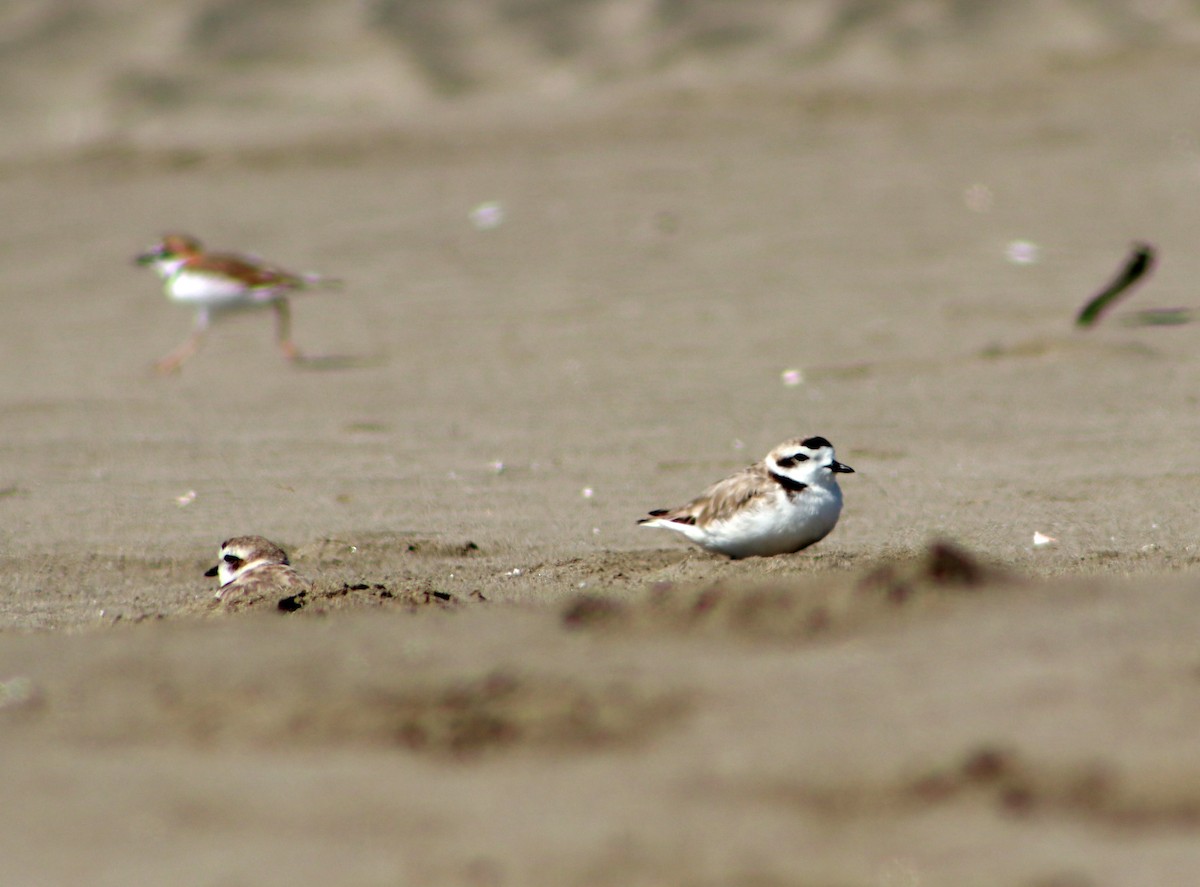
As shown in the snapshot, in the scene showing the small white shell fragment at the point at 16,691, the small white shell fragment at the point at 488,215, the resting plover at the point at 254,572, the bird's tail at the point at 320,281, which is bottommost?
the bird's tail at the point at 320,281

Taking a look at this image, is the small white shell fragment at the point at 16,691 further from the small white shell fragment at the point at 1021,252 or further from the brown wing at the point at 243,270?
the small white shell fragment at the point at 1021,252

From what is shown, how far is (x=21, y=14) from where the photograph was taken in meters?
19.2

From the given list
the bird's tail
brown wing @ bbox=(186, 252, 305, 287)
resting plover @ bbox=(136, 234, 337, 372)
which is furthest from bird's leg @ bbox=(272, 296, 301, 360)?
the bird's tail

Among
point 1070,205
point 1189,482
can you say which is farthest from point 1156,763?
point 1070,205

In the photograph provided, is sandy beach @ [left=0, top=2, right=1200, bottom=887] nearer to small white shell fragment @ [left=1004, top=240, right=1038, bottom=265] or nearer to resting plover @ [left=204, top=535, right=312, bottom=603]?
small white shell fragment @ [left=1004, top=240, right=1038, bottom=265]

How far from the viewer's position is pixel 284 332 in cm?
1174

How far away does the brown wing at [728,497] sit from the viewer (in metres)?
5.96

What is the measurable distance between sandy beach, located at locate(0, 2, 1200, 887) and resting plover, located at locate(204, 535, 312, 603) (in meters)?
0.14

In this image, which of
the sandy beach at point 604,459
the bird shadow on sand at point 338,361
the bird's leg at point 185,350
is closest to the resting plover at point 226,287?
the bird's leg at point 185,350

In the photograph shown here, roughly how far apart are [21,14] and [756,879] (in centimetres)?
1858

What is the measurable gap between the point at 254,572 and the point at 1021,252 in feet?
28.2

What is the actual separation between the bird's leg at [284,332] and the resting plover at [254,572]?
17.3 ft

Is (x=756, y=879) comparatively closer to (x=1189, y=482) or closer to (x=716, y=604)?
(x=716, y=604)

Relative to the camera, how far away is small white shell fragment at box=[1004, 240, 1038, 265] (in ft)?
41.3
